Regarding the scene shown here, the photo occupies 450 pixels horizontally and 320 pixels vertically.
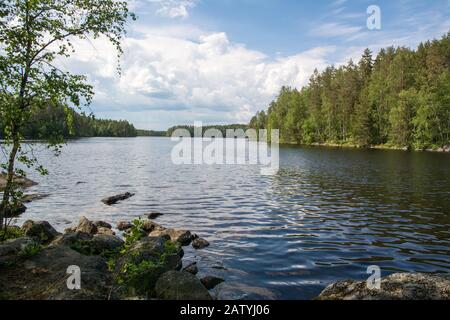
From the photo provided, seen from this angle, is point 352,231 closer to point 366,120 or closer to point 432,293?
point 432,293

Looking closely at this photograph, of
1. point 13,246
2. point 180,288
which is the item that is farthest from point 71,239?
point 180,288

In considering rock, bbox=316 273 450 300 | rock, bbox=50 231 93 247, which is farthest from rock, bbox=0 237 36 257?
rock, bbox=316 273 450 300

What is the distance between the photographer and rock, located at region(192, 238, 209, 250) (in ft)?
59.8

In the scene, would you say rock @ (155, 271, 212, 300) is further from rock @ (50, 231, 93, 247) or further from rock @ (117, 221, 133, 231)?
rock @ (117, 221, 133, 231)

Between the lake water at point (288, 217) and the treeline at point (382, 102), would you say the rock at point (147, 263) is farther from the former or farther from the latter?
the treeline at point (382, 102)

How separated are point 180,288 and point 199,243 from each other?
7122mm

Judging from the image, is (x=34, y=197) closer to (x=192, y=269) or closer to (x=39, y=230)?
(x=39, y=230)

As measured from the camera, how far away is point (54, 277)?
35.3 feet

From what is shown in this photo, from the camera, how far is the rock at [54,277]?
9688mm

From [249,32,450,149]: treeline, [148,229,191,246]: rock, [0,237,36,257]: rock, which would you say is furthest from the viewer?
[249,32,450,149]: treeline

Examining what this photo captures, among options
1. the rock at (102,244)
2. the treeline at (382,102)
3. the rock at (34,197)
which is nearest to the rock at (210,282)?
the rock at (102,244)

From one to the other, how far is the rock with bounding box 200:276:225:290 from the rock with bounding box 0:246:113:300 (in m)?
3.54

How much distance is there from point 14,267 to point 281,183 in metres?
32.0
